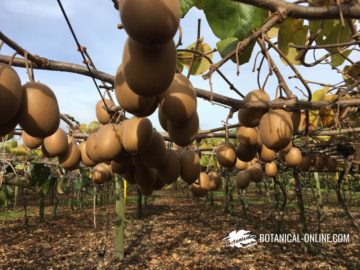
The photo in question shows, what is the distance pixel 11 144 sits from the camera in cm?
779

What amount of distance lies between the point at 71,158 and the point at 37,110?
1122 mm

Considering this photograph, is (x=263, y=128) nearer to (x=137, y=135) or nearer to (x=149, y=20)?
(x=137, y=135)

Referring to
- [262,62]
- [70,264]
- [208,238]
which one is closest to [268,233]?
[208,238]

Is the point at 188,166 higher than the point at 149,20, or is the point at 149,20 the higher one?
the point at 149,20

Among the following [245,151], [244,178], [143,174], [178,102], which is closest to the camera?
[178,102]

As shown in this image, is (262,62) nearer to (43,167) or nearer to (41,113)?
(41,113)

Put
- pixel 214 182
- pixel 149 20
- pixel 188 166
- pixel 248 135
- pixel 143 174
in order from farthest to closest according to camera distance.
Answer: pixel 214 182, pixel 248 135, pixel 188 166, pixel 143 174, pixel 149 20

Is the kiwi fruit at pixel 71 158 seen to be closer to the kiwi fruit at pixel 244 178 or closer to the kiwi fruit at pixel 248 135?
the kiwi fruit at pixel 248 135

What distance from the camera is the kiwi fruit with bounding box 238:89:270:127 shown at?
170cm

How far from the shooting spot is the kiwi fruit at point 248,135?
6.39 ft

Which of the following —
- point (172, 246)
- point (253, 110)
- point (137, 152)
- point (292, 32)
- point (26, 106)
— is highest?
point (292, 32)

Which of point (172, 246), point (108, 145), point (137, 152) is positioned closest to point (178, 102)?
point (137, 152)

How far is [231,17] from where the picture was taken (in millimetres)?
1385

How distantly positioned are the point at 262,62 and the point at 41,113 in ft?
3.81
